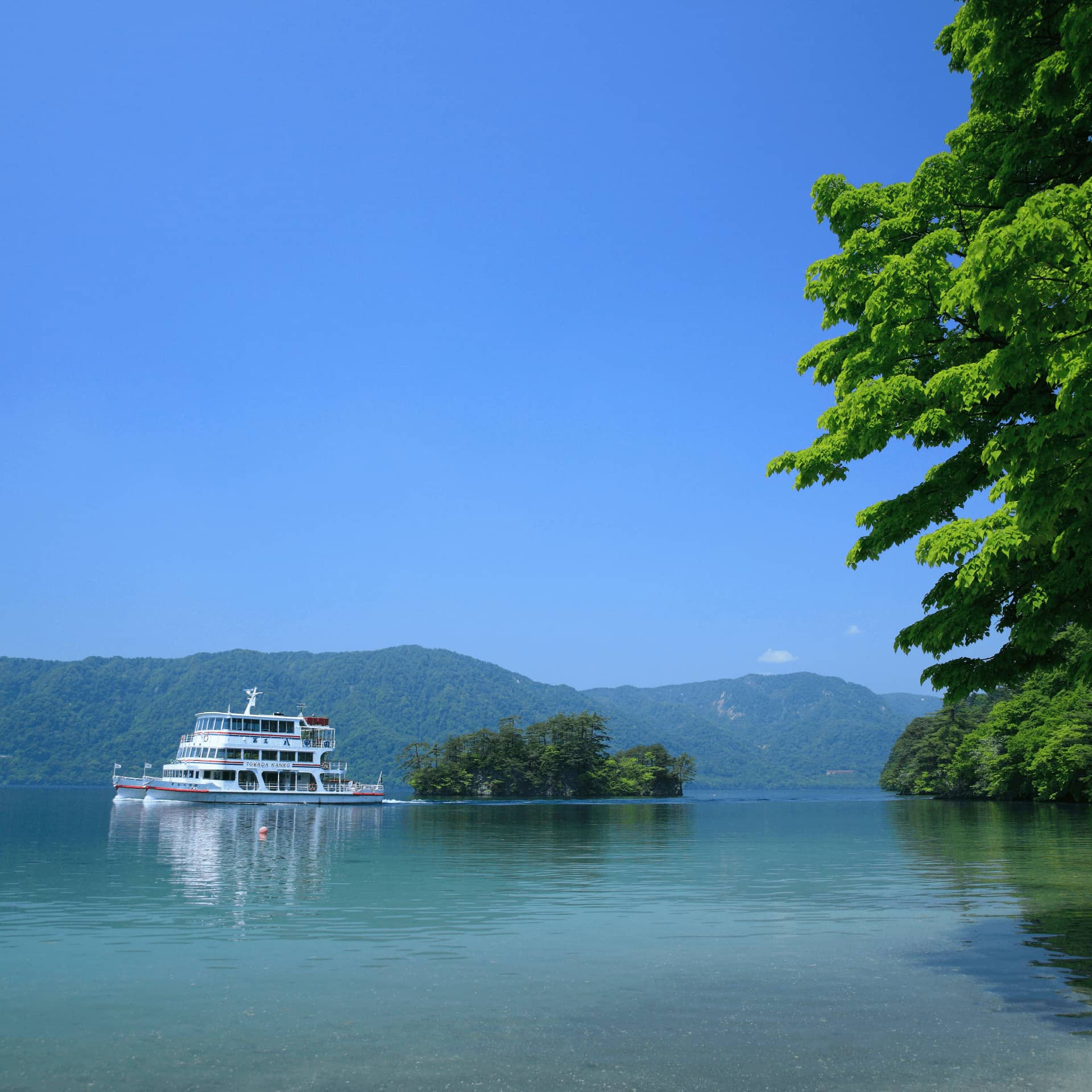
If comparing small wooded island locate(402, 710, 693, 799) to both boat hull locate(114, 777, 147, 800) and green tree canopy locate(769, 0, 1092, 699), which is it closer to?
boat hull locate(114, 777, 147, 800)

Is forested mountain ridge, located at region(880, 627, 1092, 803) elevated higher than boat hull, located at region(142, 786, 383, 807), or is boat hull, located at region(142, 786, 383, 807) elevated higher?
forested mountain ridge, located at region(880, 627, 1092, 803)

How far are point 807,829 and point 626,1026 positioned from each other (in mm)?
53369

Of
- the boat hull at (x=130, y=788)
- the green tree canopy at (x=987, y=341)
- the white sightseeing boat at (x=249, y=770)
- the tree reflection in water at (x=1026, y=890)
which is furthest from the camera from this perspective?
the boat hull at (x=130, y=788)

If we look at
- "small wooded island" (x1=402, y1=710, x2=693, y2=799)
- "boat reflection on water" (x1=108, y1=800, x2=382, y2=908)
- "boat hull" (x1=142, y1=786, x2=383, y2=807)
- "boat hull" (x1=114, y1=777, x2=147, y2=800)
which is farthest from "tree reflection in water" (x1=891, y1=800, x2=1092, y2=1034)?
"small wooded island" (x1=402, y1=710, x2=693, y2=799)

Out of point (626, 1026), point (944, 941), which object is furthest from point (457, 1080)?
point (944, 941)

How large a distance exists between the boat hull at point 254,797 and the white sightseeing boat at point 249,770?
73mm

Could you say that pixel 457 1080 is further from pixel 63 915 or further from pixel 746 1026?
pixel 63 915

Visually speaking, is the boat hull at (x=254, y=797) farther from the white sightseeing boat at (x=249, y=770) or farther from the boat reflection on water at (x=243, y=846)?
the boat reflection on water at (x=243, y=846)

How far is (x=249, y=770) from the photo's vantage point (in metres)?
91.7

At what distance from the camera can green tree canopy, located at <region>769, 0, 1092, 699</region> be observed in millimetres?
8805

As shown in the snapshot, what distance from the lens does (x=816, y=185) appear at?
14141mm

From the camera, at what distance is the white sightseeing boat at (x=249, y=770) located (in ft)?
293

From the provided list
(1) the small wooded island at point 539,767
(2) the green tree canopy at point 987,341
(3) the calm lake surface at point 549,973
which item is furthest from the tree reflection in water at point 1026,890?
(1) the small wooded island at point 539,767

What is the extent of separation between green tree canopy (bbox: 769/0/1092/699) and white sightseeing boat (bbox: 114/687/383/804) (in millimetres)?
83424
